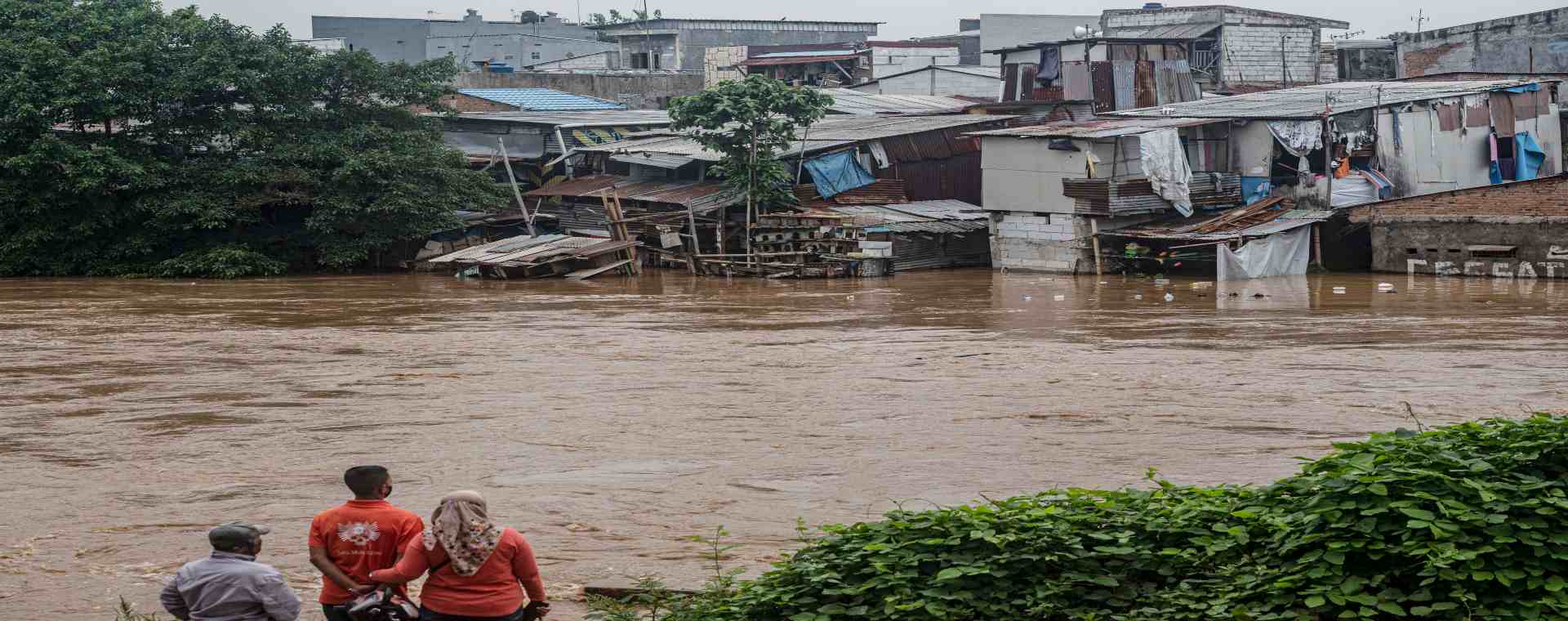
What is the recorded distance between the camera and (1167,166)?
28.9m

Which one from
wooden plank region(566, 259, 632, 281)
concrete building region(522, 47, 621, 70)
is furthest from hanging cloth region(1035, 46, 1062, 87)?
concrete building region(522, 47, 621, 70)

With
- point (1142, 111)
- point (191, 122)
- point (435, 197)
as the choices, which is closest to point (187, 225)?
point (191, 122)

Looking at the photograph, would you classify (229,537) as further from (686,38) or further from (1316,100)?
(686,38)

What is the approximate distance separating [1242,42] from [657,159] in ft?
59.8

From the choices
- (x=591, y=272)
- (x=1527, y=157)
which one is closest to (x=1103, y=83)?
(x=1527, y=157)

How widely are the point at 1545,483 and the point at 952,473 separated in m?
5.65

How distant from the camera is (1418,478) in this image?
5.80 metres

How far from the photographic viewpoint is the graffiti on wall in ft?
82.0

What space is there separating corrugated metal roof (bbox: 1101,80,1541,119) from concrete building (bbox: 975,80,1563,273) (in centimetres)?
7

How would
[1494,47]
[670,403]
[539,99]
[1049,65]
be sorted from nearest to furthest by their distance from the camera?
1. [670,403]
2. [1049,65]
3. [1494,47]
4. [539,99]

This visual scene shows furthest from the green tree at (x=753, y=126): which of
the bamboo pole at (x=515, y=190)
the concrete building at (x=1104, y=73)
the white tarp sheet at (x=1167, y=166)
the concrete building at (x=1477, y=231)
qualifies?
the concrete building at (x=1477, y=231)

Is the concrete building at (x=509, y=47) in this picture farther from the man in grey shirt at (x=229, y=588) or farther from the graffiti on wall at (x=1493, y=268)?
the man in grey shirt at (x=229, y=588)

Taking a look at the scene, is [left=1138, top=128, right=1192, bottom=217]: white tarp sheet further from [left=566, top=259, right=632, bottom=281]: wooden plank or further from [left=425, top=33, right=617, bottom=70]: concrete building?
[left=425, top=33, right=617, bottom=70]: concrete building

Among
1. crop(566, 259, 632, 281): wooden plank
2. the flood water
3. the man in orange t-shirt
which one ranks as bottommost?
the flood water
